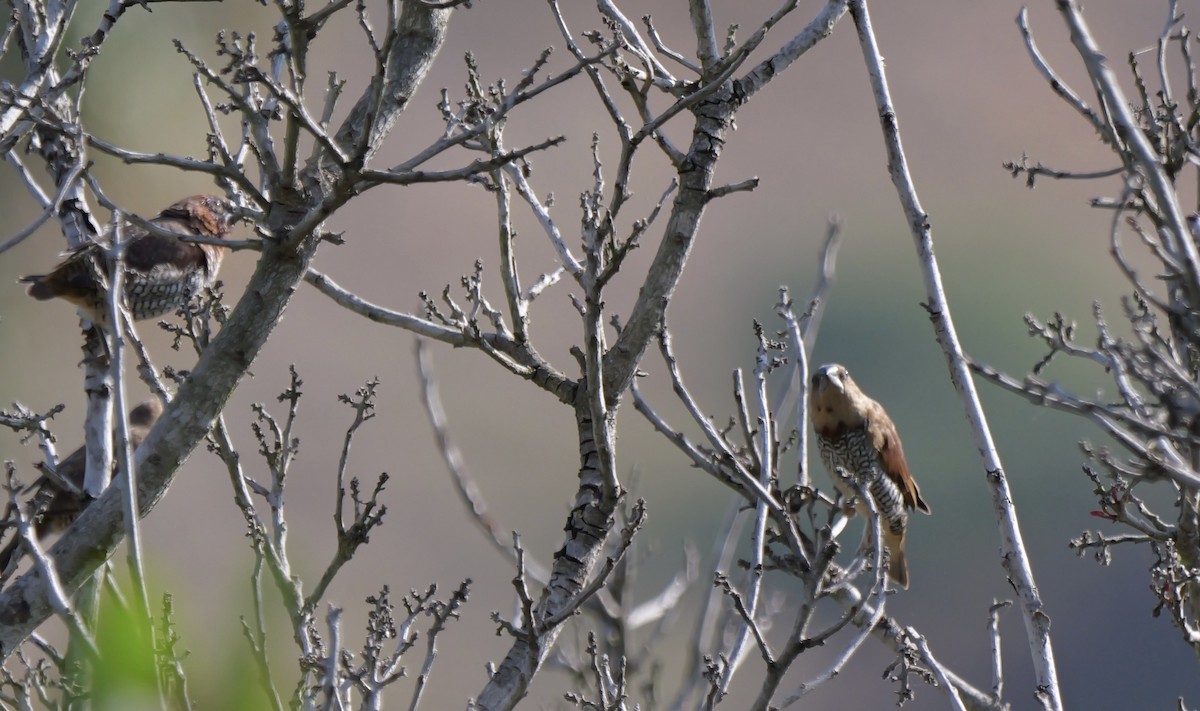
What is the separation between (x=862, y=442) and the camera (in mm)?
6133

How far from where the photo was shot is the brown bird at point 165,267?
15.1ft

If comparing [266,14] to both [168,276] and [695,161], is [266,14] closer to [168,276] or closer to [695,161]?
[168,276]

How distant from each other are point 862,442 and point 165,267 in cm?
358

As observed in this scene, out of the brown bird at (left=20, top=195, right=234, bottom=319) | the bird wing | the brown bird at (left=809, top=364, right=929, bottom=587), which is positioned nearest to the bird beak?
the brown bird at (left=809, top=364, right=929, bottom=587)

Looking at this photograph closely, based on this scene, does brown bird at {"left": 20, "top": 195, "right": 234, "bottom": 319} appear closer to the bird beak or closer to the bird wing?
the bird beak

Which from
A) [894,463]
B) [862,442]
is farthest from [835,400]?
[894,463]

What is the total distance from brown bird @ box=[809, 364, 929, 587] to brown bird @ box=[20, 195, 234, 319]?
3.19 meters

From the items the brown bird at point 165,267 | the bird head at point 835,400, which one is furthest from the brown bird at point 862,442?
the brown bird at point 165,267

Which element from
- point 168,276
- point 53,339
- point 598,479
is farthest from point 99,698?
point 53,339

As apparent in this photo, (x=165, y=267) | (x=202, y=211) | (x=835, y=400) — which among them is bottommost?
(x=165, y=267)

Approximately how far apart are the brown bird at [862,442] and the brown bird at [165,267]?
319 centimetres

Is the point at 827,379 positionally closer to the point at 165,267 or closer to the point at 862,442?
the point at 862,442

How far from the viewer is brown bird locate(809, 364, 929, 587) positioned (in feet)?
20.0

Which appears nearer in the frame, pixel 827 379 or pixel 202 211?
pixel 202 211
